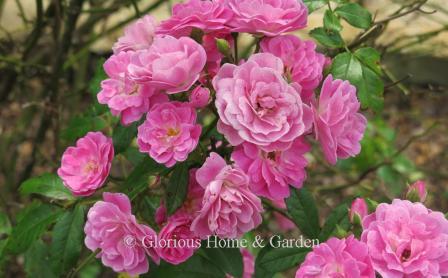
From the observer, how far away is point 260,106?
43.8 inches

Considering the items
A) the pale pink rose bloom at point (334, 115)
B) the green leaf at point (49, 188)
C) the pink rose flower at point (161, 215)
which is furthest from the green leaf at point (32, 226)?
the pale pink rose bloom at point (334, 115)

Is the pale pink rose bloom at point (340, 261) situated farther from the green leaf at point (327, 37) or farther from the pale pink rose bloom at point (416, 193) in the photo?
the green leaf at point (327, 37)

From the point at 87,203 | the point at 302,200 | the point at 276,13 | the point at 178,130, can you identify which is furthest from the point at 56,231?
the point at 276,13

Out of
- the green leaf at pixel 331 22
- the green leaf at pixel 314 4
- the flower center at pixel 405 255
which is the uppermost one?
the green leaf at pixel 314 4

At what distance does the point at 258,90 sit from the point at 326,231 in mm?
342

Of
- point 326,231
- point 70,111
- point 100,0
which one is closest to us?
point 326,231

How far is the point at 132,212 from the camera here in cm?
132

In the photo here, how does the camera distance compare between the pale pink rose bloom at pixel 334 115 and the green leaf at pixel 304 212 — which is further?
the green leaf at pixel 304 212

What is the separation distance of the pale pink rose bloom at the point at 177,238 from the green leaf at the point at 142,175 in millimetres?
79

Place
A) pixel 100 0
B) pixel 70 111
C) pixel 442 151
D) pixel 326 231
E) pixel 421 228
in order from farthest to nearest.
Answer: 1. pixel 442 151
2. pixel 70 111
3. pixel 100 0
4. pixel 326 231
5. pixel 421 228

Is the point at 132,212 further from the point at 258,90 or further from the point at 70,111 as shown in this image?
the point at 70,111

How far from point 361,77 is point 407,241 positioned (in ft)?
1.20

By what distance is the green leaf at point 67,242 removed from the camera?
1.33 m

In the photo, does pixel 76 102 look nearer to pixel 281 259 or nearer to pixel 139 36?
pixel 139 36
